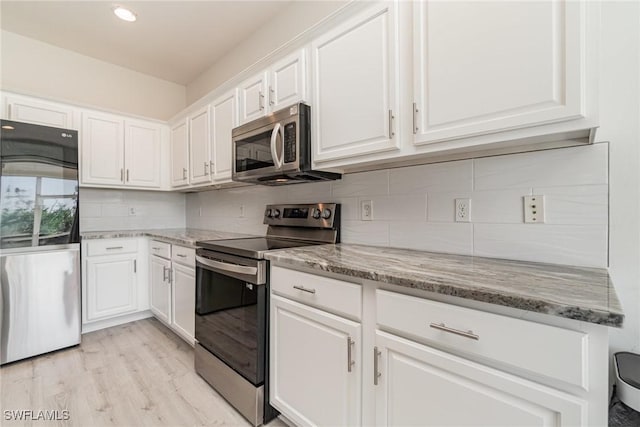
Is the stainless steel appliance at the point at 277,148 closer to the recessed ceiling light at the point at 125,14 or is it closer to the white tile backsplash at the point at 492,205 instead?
the white tile backsplash at the point at 492,205

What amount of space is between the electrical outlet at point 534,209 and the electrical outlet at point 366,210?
0.77 m

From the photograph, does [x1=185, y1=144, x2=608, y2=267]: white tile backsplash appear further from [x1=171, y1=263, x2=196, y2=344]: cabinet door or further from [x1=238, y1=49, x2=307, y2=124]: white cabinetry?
[x1=171, y1=263, x2=196, y2=344]: cabinet door

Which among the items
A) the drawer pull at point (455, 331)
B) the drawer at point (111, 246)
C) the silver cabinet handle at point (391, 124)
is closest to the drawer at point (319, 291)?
the drawer pull at point (455, 331)

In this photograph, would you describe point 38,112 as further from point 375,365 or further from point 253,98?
point 375,365

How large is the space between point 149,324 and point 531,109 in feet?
11.1

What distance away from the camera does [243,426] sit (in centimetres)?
150

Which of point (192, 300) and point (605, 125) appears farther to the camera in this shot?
point (192, 300)

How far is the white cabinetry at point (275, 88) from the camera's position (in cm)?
173

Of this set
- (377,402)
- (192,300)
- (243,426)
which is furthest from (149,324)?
(377,402)

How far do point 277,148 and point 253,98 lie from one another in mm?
596

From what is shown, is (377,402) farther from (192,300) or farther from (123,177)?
(123,177)

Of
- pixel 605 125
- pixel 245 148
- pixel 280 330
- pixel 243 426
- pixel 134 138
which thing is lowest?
pixel 243 426

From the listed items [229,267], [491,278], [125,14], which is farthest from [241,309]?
[125,14]

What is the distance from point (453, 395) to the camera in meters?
0.87
